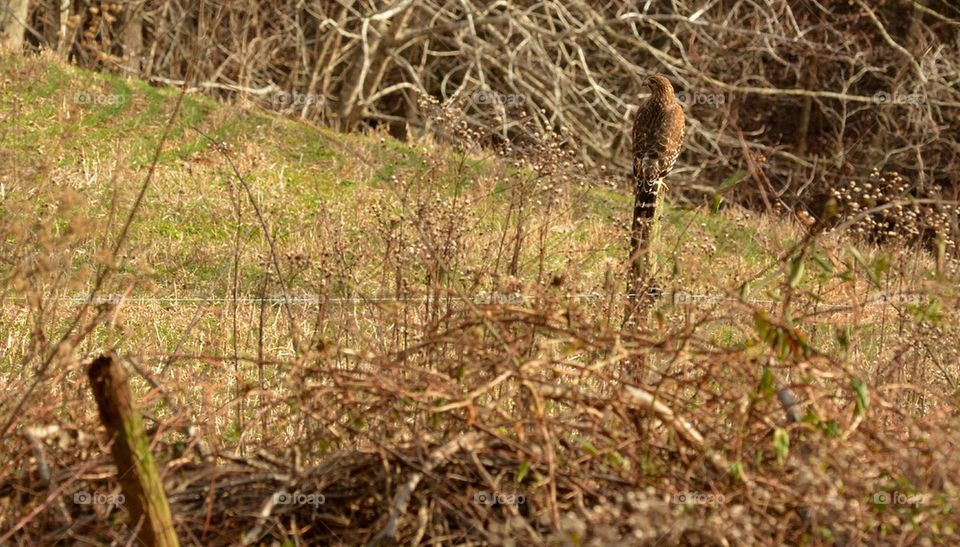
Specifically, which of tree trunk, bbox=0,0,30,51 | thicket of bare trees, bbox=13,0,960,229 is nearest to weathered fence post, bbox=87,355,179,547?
thicket of bare trees, bbox=13,0,960,229

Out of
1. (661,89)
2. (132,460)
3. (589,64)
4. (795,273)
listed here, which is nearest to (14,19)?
(589,64)

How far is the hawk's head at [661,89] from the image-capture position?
8453 millimetres

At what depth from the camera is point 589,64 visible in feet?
63.0

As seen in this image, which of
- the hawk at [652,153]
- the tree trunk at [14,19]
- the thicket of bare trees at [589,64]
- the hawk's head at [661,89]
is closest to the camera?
the hawk at [652,153]

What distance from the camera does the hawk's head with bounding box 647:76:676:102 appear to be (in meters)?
8.45

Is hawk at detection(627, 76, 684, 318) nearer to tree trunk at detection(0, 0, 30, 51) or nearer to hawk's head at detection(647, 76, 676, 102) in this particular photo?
hawk's head at detection(647, 76, 676, 102)

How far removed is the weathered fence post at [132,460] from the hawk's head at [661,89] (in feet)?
19.3

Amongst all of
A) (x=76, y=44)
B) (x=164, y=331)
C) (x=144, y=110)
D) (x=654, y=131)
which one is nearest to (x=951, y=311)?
(x=654, y=131)

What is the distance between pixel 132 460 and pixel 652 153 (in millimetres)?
5063

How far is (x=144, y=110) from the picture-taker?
12234mm

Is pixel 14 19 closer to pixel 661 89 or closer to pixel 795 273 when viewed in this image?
pixel 661 89

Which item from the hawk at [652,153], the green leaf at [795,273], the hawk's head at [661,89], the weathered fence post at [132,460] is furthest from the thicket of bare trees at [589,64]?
the weathered fence post at [132,460]

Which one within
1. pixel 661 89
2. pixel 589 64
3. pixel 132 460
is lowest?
pixel 132 460

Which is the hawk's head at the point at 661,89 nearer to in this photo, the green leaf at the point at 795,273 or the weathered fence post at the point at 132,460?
the green leaf at the point at 795,273
